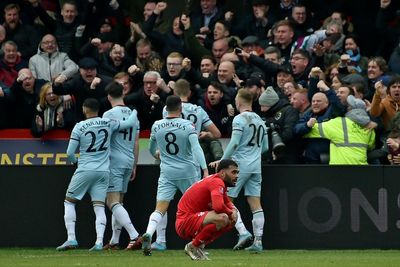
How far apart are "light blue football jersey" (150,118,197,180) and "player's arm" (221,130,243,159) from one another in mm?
533

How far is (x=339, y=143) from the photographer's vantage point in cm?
2030

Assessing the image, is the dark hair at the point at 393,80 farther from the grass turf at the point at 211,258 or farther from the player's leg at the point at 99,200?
the player's leg at the point at 99,200

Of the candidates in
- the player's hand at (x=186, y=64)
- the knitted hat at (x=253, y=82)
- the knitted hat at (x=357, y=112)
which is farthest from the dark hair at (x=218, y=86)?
the knitted hat at (x=357, y=112)

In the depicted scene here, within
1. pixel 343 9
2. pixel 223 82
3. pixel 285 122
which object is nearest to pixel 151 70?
pixel 223 82

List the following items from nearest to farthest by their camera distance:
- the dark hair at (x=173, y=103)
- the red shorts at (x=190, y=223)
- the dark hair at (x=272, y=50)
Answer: the red shorts at (x=190, y=223), the dark hair at (x=173, y=103), the dark hair at (x=272, y=50)

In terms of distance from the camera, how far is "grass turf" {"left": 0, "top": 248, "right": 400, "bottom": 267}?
16.2 m

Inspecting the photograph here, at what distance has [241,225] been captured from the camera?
1912cm

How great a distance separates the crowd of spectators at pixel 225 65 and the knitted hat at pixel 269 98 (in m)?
0.02

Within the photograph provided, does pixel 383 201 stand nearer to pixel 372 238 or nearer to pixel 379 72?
pixel 372 238

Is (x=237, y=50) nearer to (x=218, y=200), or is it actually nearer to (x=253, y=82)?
(x=253, y=82)

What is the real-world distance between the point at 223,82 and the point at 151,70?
1593 mm

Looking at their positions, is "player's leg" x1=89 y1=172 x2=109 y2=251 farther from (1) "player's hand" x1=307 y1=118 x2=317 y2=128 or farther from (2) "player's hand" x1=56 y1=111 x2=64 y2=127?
(1) "player's hand" x1=307 y1=118 x2=317 y2=128

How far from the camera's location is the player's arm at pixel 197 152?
723 inches

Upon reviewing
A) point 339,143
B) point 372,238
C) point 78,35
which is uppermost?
point 78,35
